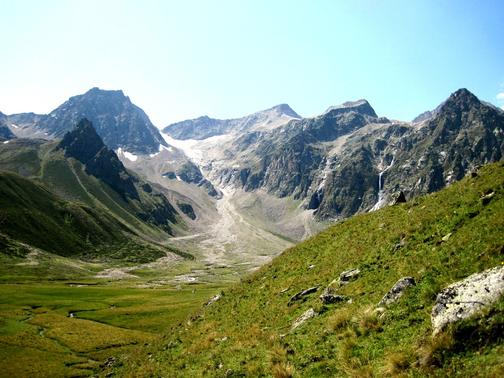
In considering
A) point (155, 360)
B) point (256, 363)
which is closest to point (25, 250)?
point (155, 360)

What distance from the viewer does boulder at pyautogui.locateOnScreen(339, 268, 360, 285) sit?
26142mm

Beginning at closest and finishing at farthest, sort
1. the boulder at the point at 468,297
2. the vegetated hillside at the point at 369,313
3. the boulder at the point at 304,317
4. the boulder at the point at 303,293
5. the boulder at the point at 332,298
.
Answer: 1. the vegetated hillside at the point at 369,313
2. the boulder at the point at 468,297
3. the boulder at the point at 304,317
4. the boulder at the point at 332,298
5. the boulder at the point at 303,293

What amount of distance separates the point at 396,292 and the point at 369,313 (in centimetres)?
184

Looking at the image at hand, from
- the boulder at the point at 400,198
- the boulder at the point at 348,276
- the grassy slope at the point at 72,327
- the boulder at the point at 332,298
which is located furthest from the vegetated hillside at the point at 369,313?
the grassy slope at the point at 72,327

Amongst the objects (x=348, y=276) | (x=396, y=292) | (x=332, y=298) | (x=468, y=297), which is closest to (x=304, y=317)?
(x=332, y=298)

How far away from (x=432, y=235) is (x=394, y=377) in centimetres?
1481

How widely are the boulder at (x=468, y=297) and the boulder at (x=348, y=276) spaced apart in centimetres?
1137

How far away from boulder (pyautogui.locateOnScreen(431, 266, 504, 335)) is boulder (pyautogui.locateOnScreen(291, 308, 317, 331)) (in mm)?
9652

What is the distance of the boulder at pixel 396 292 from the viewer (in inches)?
723

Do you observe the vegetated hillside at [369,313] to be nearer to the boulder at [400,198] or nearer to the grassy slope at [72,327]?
the boulder at [400,198]

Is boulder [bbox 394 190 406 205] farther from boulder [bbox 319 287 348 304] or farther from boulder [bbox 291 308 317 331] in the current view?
boulder [bbox 291 308 317 331]

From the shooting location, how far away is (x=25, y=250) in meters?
197

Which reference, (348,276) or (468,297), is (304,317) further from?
(468,297)

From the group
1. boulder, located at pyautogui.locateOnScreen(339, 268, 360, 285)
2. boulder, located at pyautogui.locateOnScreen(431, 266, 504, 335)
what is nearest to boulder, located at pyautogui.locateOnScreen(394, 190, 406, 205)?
boulder, located at pyautogui.locateOnScreen(339, 268, 360, 285)
